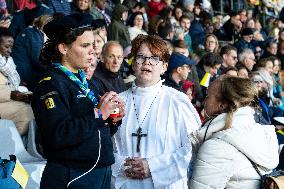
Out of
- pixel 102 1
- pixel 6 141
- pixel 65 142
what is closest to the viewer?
pixel 65 142

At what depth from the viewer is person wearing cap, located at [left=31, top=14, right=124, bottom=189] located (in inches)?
→ 116

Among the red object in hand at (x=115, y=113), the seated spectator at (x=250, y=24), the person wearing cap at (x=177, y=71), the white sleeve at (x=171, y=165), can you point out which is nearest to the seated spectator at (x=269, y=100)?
the person wearing cap at (x=177, y=71)

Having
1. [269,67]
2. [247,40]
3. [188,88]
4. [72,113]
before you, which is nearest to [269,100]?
[269,67]

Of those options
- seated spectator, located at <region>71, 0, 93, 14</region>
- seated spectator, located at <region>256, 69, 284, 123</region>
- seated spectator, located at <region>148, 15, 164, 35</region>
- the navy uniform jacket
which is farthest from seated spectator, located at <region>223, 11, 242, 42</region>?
the navy uniform jacket

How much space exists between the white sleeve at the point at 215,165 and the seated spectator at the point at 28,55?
3.96 meters

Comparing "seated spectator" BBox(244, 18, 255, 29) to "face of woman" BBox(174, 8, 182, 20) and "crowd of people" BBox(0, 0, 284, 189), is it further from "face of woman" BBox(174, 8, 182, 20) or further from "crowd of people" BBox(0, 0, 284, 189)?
"crowd of people" BBox(0, 0, 284, 189)

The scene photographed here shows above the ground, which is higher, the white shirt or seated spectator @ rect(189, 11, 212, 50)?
seated spectator @ rect(189, 11, 212, 50)

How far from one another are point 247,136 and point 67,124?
3.52 feet

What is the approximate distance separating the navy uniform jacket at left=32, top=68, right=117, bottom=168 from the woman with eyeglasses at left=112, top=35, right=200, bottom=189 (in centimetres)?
60

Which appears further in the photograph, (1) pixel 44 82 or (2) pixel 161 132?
(2) pixel 161 132

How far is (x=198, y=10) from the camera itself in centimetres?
1510

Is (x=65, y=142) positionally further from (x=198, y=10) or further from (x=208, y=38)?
(x=198, y=10)

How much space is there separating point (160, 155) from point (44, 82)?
103 centimetres

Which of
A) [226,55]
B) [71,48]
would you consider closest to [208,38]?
[226,55]
